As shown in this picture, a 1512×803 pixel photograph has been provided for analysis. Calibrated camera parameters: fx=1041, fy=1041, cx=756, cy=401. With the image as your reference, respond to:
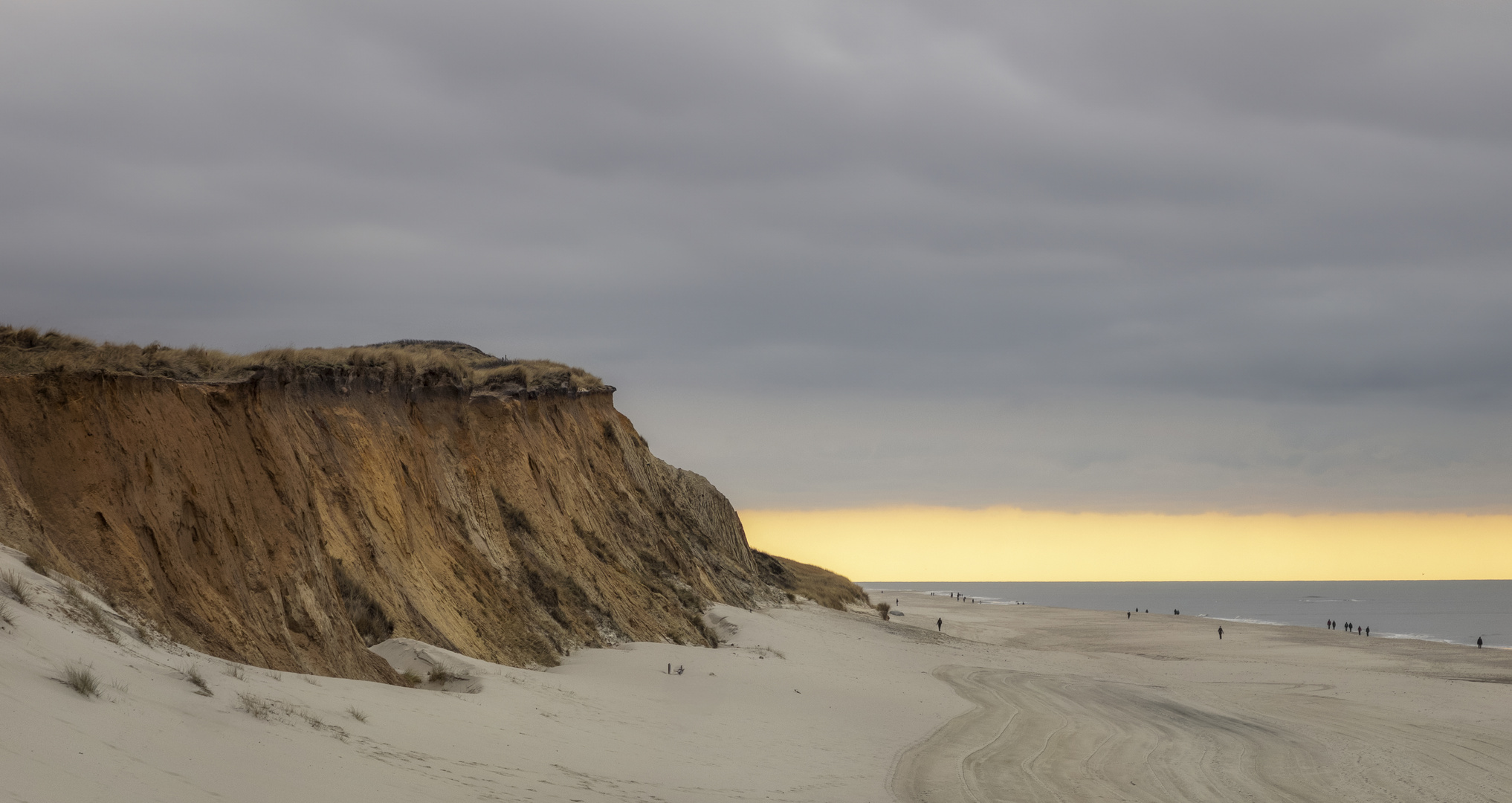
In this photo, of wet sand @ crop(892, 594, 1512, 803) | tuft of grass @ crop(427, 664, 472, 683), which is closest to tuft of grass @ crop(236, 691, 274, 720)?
tuft of grass @ crop(427, 664, 472, 683)

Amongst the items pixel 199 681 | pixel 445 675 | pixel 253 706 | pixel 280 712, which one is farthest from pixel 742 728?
pixel 199 681

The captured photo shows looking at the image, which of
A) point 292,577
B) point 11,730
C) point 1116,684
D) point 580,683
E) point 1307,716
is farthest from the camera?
point 1116,684

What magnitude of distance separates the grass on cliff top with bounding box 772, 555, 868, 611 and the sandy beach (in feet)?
56.4

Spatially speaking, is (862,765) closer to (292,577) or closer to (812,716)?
(812,716)

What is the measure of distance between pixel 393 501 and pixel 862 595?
5174cm

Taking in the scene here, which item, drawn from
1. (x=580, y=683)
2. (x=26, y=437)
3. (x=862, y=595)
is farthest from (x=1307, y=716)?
(x=862, y=595)

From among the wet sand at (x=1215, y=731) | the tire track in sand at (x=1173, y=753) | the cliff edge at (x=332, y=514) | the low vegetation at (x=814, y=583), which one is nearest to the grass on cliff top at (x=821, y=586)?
the low vegetation at (x=814, y=583)

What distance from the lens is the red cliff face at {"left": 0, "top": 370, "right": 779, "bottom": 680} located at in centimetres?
1506

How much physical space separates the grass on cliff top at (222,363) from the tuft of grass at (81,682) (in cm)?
870

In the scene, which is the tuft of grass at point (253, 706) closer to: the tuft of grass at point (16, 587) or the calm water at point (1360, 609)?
the tuft of grass at point (16, 587)

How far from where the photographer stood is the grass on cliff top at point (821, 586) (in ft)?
192

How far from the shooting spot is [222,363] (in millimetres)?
19562

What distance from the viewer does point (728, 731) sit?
18.8m

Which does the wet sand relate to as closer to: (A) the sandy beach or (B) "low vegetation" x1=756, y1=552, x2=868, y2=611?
(A) the sandy beach
